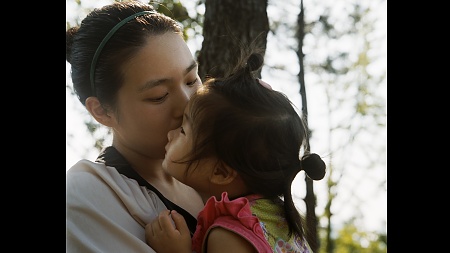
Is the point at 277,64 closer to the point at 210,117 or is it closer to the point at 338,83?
the point at 338,83

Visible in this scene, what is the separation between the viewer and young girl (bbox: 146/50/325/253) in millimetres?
1717

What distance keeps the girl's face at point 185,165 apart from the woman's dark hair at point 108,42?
25 centimetres

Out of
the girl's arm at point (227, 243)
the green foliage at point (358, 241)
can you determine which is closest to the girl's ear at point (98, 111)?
the girl's arm at point (227, 243)

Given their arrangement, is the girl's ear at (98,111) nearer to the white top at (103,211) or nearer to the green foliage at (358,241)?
→ the white top at (103,211)

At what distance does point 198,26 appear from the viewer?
430cm

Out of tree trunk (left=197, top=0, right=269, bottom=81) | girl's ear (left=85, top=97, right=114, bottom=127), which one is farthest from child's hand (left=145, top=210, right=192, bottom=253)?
tree trunk (left=197, top=0, right=269, bottom=81)

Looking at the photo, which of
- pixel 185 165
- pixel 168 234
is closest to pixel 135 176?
pixel 185 165

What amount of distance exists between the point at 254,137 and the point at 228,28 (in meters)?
1.49

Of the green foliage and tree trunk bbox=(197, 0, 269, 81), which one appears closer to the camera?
tree trunk bbox=(197, 0, 269, 81)

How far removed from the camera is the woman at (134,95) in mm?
1766

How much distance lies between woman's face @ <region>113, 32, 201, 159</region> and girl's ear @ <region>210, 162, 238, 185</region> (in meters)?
0.21

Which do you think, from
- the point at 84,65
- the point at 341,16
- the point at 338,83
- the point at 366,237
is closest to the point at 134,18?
the point at 84,65

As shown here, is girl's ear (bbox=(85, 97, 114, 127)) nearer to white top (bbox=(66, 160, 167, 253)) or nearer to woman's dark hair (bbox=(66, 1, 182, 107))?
woman's dark hair (bbox=(66, 1, 182, 107))
